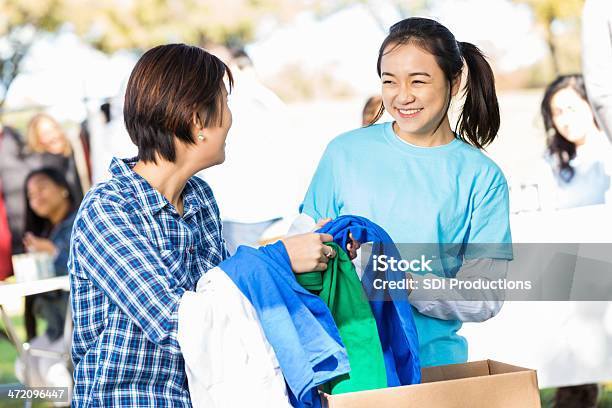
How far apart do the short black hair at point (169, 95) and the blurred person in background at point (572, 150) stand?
2793 millimetres

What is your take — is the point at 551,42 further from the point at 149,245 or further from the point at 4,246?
the point at 149,245

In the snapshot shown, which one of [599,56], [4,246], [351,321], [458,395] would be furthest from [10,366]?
[458,395]

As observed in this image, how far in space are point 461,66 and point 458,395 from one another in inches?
34.7

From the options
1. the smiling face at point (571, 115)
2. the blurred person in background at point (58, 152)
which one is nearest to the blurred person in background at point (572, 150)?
the smiling face at point (571, 115)

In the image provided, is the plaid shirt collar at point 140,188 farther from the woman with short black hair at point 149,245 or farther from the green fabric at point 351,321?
the green fabric at point 351,321

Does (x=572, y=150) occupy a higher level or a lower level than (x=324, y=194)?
higher

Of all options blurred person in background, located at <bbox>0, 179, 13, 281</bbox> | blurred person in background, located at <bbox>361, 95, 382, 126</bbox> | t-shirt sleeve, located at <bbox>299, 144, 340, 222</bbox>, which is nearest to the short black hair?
t-shirt sleeve, located at <bbox>299, 144, 340, 222</bbox>

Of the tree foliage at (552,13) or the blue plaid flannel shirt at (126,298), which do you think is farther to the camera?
the tree foliage at (552,13)

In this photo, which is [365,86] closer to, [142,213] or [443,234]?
[443,234]

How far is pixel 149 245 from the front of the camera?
1.56 m

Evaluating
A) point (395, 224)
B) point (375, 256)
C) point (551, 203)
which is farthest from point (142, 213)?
point (551, 203)

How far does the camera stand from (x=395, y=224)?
6.66ft

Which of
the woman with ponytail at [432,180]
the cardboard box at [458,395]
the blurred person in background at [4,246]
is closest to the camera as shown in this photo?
the cardboard box at [458,395]

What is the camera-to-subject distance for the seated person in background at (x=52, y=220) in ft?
15.0
